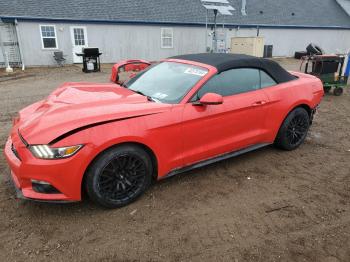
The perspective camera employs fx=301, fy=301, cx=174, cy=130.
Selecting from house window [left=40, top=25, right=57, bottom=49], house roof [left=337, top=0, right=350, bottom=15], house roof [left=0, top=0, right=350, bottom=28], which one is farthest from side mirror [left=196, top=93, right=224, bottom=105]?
house roof [left=337, top=0, right=350, bottom=15]

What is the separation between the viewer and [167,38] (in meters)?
20.3

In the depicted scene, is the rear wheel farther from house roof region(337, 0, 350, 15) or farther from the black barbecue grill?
house roof region(337, 0, 350, 15)

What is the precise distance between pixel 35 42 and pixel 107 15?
4497 millimetres

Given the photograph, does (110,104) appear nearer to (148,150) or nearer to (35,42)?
(148,150)

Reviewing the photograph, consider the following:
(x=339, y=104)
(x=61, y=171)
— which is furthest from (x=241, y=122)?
(x=339, y=104)

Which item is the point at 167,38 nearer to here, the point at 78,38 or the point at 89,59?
the point at 78,38

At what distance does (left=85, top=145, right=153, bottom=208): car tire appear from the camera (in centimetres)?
301

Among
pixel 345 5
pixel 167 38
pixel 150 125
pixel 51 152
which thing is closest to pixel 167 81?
pixel 150 125

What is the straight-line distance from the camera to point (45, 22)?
16.7 m

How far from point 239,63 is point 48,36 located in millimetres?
15988

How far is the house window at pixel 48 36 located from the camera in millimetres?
16891

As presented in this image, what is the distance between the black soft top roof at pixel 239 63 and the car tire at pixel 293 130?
1.85ft

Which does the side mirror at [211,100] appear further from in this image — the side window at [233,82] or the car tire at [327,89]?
the car tire at [327,89]

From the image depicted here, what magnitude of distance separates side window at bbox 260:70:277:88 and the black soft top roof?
0.19 feet
